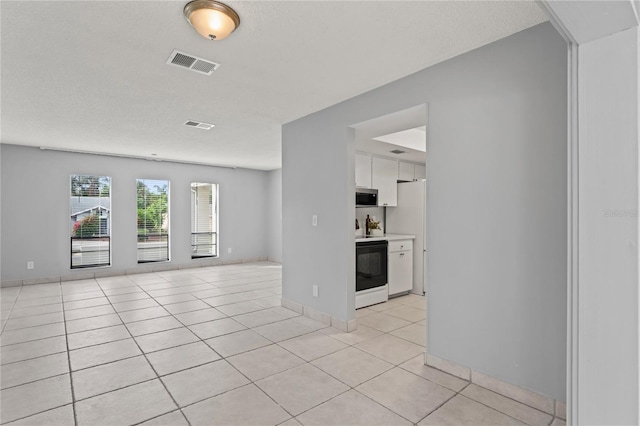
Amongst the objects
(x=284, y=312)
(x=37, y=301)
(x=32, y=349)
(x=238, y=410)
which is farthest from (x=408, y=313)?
(x=37, y=301)

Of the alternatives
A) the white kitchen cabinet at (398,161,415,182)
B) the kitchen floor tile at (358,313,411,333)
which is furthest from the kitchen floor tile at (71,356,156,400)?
the white kitchen cabinet at (398,161,415,182)

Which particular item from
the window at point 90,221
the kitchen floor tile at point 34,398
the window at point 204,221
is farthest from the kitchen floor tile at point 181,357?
the window at point 204,221

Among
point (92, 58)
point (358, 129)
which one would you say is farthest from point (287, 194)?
point (92, 58)

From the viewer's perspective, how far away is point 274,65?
274cm

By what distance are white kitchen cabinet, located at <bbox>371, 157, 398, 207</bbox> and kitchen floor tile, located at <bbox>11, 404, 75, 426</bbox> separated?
4.12 meters

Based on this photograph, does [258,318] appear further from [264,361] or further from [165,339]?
[264,361]

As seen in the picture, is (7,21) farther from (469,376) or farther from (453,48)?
(469,376)

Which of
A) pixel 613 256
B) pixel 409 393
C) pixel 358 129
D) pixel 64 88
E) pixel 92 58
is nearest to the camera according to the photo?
pixel 613 256

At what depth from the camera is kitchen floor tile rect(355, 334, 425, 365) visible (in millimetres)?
2971

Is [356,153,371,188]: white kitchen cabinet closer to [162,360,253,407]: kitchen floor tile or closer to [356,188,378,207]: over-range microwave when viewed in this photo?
[356,188,378,207]: over-range microwave

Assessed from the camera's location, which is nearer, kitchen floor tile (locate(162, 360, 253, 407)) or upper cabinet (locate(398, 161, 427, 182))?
kitchen floor tile (locate(162, 360, 253, 407))

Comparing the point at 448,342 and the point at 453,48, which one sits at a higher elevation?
the point at 453,48

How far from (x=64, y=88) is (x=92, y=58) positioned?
89 centimetres

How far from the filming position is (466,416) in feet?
6.89
